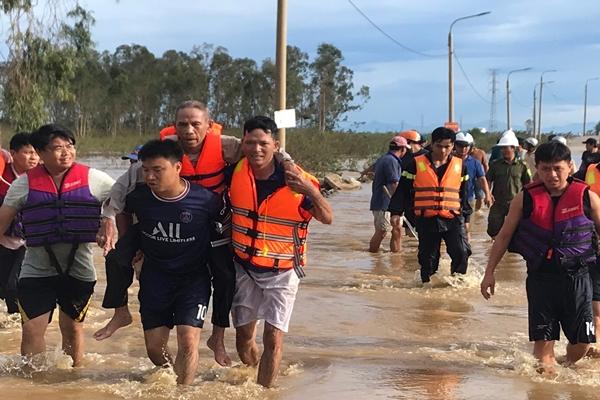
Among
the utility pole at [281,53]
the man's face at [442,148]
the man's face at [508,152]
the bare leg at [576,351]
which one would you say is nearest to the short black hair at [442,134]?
the man's face at [442,148]

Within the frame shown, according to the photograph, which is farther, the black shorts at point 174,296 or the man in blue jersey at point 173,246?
the black shorts at point 174,296

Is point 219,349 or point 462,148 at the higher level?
point 462,148

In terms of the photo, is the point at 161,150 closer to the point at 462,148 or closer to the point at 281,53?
the point at 462,148

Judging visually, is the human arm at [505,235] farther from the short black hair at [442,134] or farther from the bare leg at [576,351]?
the short black hair at [442,134]

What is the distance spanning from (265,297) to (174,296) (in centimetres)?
56

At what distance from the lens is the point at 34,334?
5387 mm

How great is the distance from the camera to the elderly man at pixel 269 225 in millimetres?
4918

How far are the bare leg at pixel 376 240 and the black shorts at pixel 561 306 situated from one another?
6.40 metres

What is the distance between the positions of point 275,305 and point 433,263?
14.1 feet

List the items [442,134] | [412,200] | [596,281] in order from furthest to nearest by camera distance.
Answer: [412,200] → [442,134] → [596,281]

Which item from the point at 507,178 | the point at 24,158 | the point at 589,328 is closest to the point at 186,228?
the point at 24,158

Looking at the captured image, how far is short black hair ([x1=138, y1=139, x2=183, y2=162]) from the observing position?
4742 mm

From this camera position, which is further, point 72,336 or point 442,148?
point 442,148

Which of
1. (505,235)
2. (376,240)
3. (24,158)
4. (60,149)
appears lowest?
(376,240)
